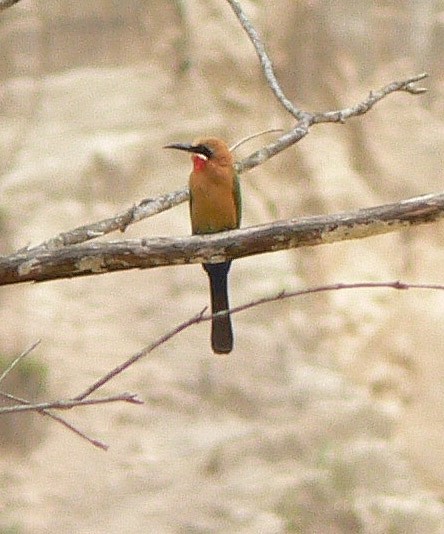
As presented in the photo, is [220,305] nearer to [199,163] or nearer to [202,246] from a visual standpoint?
[199,163]

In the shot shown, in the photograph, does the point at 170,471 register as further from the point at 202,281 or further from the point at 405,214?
the point at 405,214

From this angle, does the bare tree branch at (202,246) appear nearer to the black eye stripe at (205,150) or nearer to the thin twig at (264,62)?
the thin twig at (264,62)

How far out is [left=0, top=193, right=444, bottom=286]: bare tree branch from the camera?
1472mm

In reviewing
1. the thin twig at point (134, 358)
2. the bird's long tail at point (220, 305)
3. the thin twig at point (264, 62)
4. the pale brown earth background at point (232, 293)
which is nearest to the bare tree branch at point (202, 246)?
the thin twig at point (134, 358)

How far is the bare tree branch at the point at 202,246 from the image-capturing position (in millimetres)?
1472

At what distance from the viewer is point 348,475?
4.66 meters

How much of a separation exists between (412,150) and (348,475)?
62.3 inches

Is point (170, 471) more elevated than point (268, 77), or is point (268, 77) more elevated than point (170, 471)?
point (268, 77)

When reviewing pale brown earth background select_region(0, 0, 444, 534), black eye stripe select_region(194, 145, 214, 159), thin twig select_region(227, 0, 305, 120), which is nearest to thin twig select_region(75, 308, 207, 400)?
thin twig select_region(227, 0, 305, 120)

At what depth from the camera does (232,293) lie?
191 inches

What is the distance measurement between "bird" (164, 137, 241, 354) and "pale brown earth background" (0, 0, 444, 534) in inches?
83.1

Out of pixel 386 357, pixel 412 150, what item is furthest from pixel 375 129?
pixel 386 357

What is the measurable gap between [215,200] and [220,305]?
0.61 ft

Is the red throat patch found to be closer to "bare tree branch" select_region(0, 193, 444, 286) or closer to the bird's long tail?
the bird's long tail
